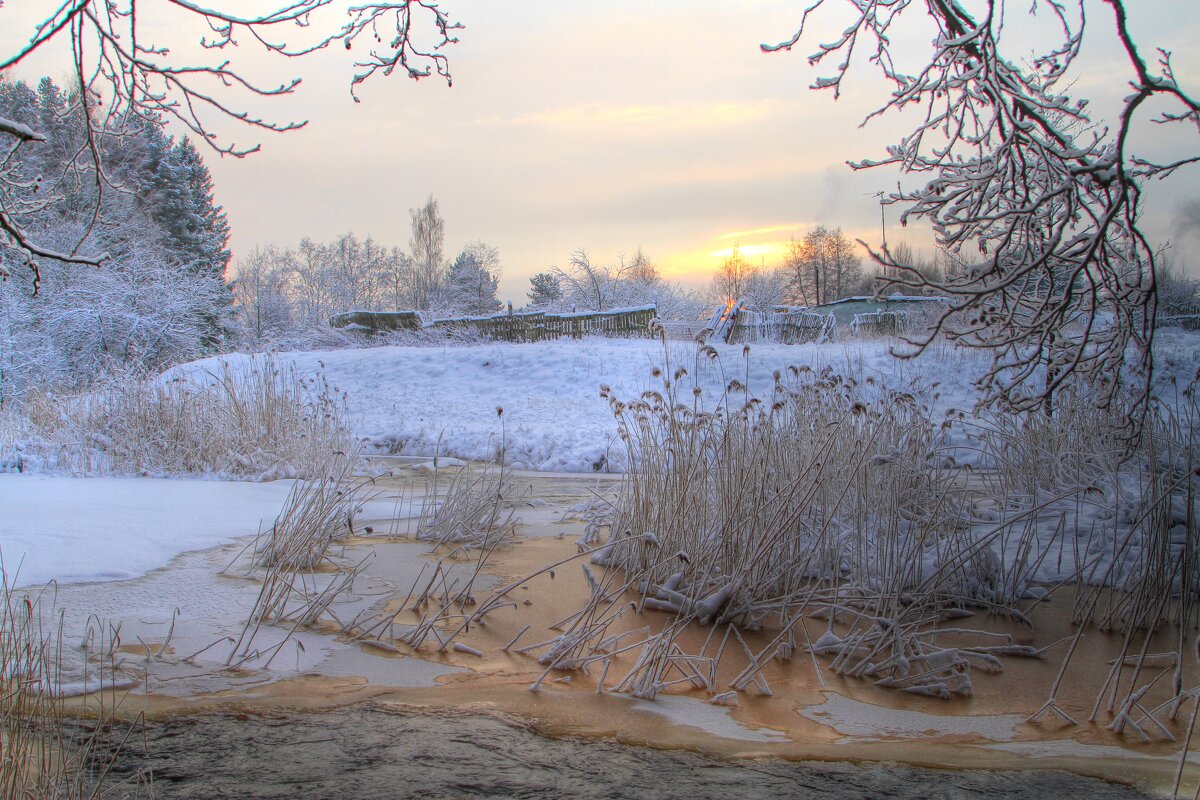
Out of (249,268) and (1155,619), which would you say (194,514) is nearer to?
(1155,619)

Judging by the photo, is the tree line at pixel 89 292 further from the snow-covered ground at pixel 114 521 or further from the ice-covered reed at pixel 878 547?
the ice-covered reed at pixel 878 547

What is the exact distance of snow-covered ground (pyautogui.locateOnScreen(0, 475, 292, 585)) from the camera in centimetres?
429

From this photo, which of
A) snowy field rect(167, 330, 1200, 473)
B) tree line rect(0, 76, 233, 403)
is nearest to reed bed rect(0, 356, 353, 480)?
snowy field rect(167, 330, 1200, 473)

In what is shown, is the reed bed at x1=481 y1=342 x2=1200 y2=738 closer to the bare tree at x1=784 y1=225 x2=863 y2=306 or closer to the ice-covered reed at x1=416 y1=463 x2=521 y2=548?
the ice-covered reed at x1=416 y1=463 x2=521 y2=548

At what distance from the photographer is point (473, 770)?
2408 mm

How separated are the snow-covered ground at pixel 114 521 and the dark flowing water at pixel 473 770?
1.80 meters

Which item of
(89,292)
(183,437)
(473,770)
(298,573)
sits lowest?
(473,770)

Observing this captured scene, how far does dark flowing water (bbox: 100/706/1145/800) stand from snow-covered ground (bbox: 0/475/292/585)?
5.92 ft

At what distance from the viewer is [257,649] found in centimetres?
328

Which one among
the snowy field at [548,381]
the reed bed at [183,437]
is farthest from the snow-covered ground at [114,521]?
the snowy field at [548,381]

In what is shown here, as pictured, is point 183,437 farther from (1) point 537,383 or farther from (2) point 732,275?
(2) point 732,275

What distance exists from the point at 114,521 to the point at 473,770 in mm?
3989

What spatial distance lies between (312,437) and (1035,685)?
6799 mm

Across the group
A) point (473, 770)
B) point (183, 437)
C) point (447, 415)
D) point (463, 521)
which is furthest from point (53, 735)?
point (447, 415)
